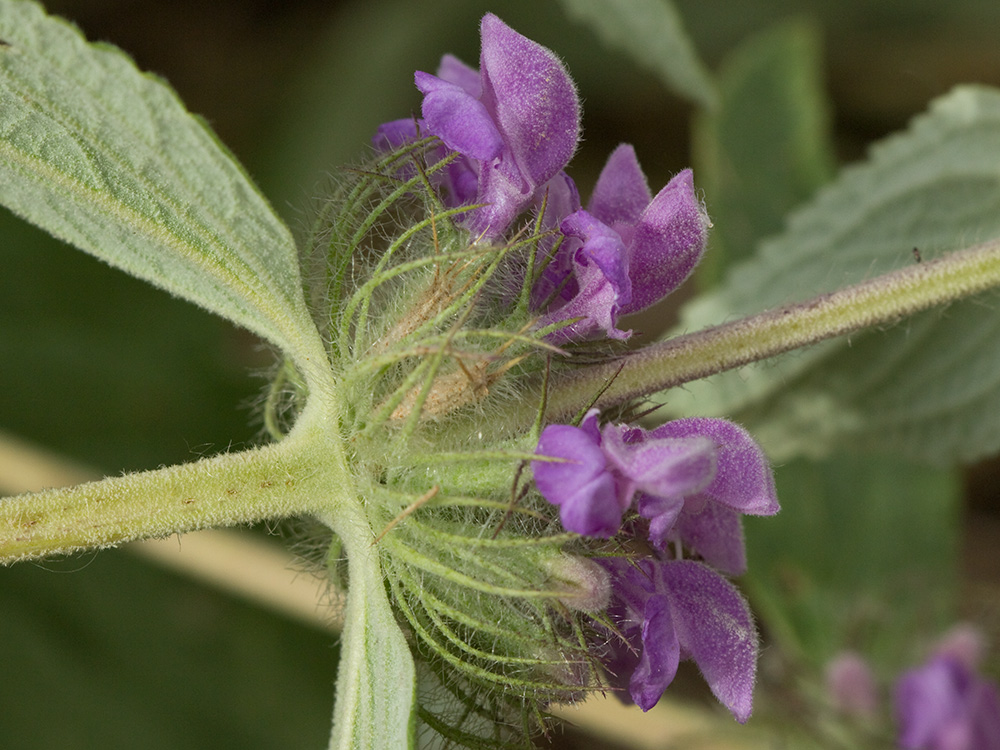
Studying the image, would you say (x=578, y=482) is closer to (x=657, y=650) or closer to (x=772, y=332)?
(x=657, y=650)

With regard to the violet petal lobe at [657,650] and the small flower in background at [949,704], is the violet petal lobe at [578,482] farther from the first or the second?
the small flower in background at [949,704]

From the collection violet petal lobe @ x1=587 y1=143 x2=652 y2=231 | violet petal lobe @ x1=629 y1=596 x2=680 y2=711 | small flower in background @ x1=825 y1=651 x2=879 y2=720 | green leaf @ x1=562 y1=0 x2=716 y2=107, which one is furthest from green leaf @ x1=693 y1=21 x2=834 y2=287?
violet petal lobe @ x1=629 y1=596 x2=680 y2=711

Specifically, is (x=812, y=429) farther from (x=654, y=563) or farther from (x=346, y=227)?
(x=346, y=227)

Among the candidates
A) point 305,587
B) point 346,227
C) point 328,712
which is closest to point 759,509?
point 346,227

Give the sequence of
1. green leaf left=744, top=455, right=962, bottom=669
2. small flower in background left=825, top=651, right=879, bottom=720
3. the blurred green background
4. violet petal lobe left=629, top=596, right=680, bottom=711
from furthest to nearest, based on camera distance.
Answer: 1. the blurred green background
2. green leaf left=744, top=455, right=962, bottom=669
3. small flower in background left=825, top=651, right=879, bottom=720
4. violet petal lobe left=629, top=596, right=680, bottom=711

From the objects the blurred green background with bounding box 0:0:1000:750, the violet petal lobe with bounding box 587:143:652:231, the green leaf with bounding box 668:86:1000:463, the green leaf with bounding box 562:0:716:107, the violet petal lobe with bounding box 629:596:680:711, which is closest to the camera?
the violet petal lobe with bounding box 629:596:680:711

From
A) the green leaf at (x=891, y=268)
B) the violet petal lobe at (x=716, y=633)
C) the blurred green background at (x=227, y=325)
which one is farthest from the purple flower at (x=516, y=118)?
the blurred green background at (x=227, y=325)

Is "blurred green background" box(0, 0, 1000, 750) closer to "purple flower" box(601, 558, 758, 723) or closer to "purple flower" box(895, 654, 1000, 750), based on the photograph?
"purple flower" box(895, 654, 1000, 750)
